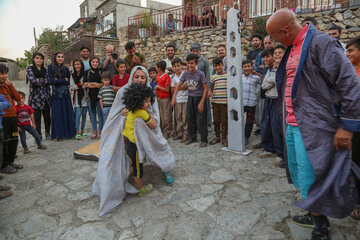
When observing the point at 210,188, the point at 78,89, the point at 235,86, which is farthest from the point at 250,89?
the point at 78,89

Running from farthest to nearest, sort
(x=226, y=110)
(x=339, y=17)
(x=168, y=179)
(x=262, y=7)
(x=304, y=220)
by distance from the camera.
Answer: (x=262, y=7) < (x=339, y=17) < (x=226, y=110) < (x=168, y=179) < (x=304, y=220)

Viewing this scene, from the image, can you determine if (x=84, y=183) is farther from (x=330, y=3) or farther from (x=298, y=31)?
(x=330, y=3)

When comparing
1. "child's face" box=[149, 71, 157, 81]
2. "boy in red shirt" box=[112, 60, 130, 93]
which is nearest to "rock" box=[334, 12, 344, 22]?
"child's face" box=[149, 71, 157, 81]

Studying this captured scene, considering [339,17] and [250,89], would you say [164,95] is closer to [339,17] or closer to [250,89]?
[250,89]

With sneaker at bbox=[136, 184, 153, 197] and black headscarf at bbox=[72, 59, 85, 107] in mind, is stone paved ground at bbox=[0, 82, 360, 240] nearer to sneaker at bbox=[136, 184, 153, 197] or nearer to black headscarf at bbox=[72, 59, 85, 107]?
sneaker at bbox=[136, 184, 153, 197]

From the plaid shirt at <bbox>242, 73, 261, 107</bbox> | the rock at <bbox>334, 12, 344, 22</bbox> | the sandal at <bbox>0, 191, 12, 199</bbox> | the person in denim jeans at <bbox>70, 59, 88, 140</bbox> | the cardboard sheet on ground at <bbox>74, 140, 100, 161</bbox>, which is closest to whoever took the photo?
the sandal at <bbox>0, 191, 12, 199</bbox>

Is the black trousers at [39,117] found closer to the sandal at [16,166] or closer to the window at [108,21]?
the sandal at [16,166]

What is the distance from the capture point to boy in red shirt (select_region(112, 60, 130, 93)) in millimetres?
5027

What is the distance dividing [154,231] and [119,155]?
103 cm

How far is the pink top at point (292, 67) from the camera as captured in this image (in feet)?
5.97

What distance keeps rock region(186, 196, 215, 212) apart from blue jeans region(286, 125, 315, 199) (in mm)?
1054

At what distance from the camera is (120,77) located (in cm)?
510

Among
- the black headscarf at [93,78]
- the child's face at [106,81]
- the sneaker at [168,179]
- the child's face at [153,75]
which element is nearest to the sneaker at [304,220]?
the sneaker at [168,179]

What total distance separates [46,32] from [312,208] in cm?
2895
